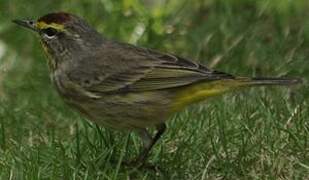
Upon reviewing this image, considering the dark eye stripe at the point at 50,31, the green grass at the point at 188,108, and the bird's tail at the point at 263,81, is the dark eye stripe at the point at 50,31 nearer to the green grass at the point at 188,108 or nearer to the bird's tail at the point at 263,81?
the green grass at the point at 188,108

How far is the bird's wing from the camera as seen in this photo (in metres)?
6.26

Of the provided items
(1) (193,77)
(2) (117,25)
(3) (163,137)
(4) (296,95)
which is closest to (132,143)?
(3) (163,137)

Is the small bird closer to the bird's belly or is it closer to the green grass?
the bird's belly

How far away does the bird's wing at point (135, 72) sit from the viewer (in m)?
6.26

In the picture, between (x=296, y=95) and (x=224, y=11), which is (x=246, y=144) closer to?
(x=296, y=95)

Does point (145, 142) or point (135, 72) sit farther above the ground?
point (135, 72)

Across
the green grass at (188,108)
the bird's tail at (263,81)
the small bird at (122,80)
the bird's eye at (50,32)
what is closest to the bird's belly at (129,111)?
the small bird at (122,80)

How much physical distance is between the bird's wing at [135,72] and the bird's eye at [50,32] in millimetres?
279

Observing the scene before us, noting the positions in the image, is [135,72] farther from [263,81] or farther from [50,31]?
[263,81]

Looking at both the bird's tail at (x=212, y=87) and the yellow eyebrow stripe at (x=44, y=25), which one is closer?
the bird's tail at (x=212, y=87)

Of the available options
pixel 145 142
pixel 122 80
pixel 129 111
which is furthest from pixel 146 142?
pixel 122 80

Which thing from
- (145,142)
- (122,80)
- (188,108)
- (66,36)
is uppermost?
(66,36)

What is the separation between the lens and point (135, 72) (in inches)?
253

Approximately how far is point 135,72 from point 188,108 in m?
0.88
